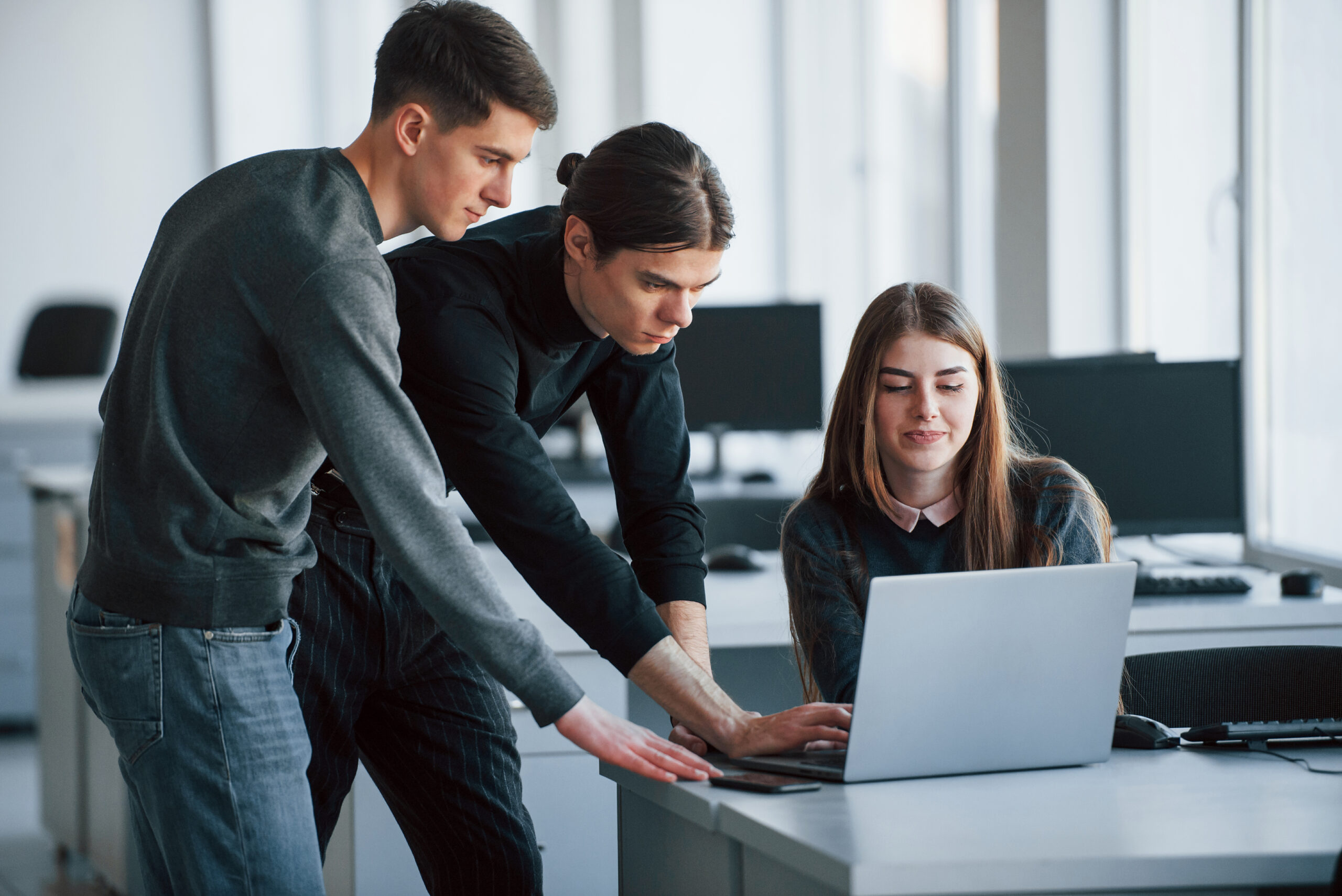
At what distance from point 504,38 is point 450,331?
0.99ft

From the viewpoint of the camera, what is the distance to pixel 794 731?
1.40 metres

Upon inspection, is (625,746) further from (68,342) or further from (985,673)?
(68,342)

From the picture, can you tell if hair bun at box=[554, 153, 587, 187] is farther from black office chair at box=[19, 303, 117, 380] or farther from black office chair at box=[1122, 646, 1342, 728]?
black office chair at box=[19, 303, 117, 380]

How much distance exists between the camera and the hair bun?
1586 mm

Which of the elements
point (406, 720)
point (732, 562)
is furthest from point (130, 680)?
point (732, 562)

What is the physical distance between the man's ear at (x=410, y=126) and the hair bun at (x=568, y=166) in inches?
11.3

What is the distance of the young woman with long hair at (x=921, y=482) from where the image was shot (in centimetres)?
183

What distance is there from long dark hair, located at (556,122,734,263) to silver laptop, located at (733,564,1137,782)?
428mm

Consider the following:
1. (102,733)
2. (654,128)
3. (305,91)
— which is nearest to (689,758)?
(654,128)

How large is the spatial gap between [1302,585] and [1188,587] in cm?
18

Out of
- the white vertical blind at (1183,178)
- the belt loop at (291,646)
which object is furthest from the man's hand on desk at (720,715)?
the white vertical blind at (1183,178)

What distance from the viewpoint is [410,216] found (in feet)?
4.40

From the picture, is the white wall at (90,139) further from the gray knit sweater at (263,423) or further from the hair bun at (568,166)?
the gray knit sweater at (263,423)

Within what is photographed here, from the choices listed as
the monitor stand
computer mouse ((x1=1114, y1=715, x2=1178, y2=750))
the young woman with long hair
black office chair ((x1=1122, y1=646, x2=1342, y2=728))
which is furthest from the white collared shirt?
the monitor stand
